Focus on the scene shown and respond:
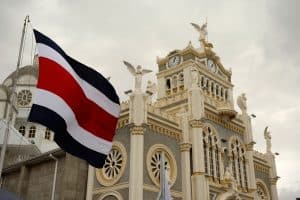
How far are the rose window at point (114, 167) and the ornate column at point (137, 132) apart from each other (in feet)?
3.85

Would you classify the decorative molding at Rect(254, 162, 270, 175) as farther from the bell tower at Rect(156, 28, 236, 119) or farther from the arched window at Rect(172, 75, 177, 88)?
the arched window at Rect(172, 75, 177, 88)

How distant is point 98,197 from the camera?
28.1 meters

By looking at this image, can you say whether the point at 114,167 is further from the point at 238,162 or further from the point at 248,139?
the point at 248,139

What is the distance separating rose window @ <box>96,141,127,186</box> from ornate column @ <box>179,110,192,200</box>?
4.97 m

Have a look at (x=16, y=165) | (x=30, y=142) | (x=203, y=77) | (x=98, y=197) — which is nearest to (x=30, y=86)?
(x=30, y=142)

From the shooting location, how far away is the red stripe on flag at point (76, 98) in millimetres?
Result: 11984

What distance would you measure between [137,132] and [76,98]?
15.3 m

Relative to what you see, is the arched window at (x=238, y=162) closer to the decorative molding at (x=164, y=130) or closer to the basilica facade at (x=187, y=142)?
the basilica facade at (x=187, y=142)

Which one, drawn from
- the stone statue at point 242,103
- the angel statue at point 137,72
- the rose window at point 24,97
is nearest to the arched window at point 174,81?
the stone statue at point 242,103

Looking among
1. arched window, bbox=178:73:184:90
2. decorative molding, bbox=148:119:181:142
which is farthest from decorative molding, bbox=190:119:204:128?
arched window, bbox=178:73:184:90

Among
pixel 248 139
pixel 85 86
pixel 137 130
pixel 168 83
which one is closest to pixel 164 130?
pixel 137 130

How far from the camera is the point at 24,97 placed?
1972 inches

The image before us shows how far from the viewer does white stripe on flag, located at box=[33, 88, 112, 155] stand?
1159 centimetres

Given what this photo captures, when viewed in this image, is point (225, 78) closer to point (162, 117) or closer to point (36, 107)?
point (162, 117)
